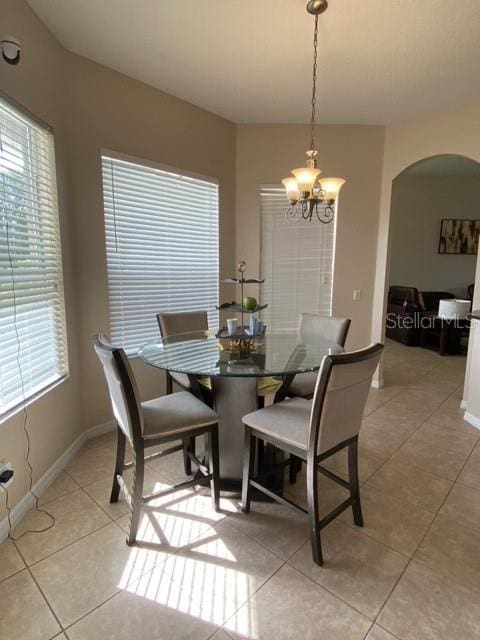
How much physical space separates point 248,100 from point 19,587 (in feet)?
11.9

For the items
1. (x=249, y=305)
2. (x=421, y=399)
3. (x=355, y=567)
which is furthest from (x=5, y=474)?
(x=421, y=399)

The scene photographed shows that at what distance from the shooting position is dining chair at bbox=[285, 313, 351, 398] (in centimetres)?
244

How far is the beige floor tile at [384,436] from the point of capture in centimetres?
268

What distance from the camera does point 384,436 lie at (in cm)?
288

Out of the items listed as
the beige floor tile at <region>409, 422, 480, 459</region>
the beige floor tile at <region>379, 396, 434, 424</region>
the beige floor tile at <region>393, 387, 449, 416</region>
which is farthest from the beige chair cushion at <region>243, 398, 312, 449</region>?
the beige floor tile at <region>393, 387, 449, 416</region>

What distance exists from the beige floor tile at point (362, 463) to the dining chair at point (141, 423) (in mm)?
962

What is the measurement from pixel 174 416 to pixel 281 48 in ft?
8.12

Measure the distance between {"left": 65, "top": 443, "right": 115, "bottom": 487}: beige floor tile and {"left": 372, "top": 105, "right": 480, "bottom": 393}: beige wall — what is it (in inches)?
117

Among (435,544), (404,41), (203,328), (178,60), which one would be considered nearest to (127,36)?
(178,60)

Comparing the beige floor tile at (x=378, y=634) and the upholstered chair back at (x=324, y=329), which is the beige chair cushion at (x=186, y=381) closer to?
the upholstered chair back at (x=324, y=329)

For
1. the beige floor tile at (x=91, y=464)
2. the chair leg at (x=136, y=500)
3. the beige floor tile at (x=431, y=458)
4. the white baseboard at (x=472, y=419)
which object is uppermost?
the chair leg at (x=136, y=500)

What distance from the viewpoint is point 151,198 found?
2.98 m

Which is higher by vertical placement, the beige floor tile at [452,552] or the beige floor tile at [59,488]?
the beige floor tile at [452,552]

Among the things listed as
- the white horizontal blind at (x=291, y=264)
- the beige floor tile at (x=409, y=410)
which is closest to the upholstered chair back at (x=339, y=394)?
the beige floor tile at (x=409, y=410)
